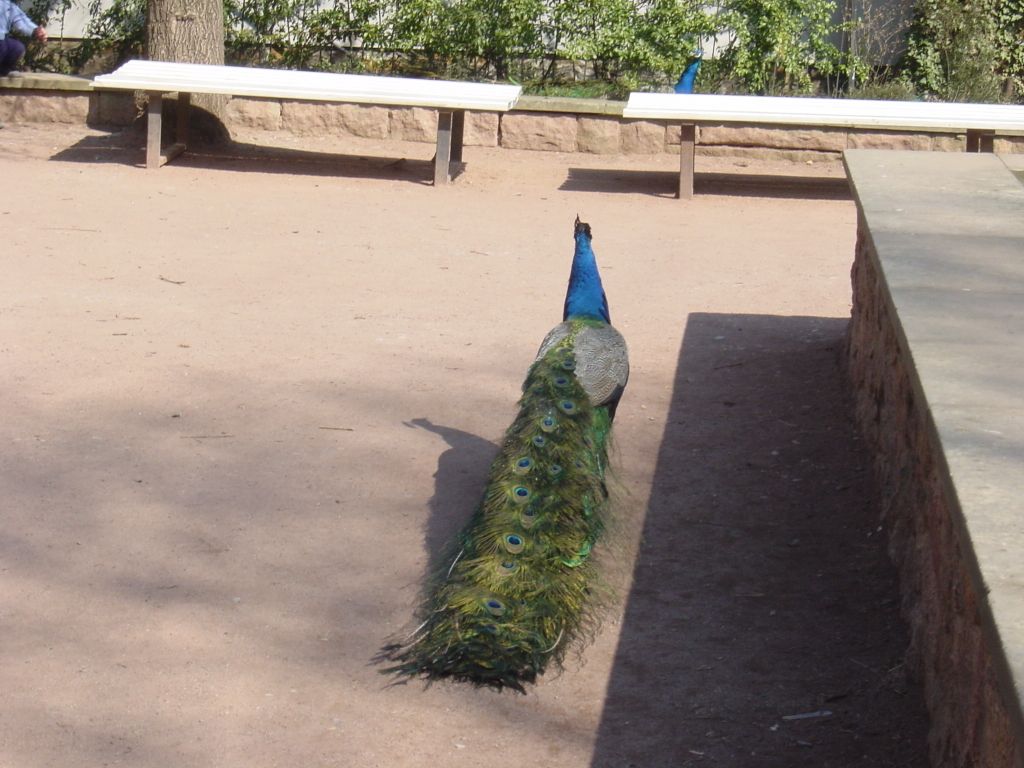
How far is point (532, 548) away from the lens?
375 cm

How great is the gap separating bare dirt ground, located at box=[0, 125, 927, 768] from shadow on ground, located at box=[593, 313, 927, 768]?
0.5 inches

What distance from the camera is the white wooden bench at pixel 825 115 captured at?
10.8 metres

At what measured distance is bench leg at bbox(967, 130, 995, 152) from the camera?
36.3 feet

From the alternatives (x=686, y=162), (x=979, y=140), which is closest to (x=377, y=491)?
(x=686, y=162)

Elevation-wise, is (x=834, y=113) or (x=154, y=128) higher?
(x=834, y=113)

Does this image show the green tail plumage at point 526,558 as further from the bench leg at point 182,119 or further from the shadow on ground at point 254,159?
the bench leg at point 182,119

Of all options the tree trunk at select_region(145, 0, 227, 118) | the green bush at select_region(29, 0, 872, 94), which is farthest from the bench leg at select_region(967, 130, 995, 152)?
the tree trunk at select_region(145, 0, 227, 118)

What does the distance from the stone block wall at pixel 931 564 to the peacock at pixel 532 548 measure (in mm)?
961

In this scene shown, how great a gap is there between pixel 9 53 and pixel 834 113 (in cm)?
824

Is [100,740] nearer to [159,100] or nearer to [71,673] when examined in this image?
[71,673]

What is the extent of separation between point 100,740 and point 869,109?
9.46m

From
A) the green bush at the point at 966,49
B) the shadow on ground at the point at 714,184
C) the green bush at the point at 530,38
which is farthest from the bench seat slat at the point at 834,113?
the green bush at the point at 966,49

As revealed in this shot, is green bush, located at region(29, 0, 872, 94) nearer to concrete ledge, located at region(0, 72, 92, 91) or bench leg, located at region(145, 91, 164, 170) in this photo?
concrete ledge, located at region(0, 72, 92, 91)

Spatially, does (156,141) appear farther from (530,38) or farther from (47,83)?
(530,38)
